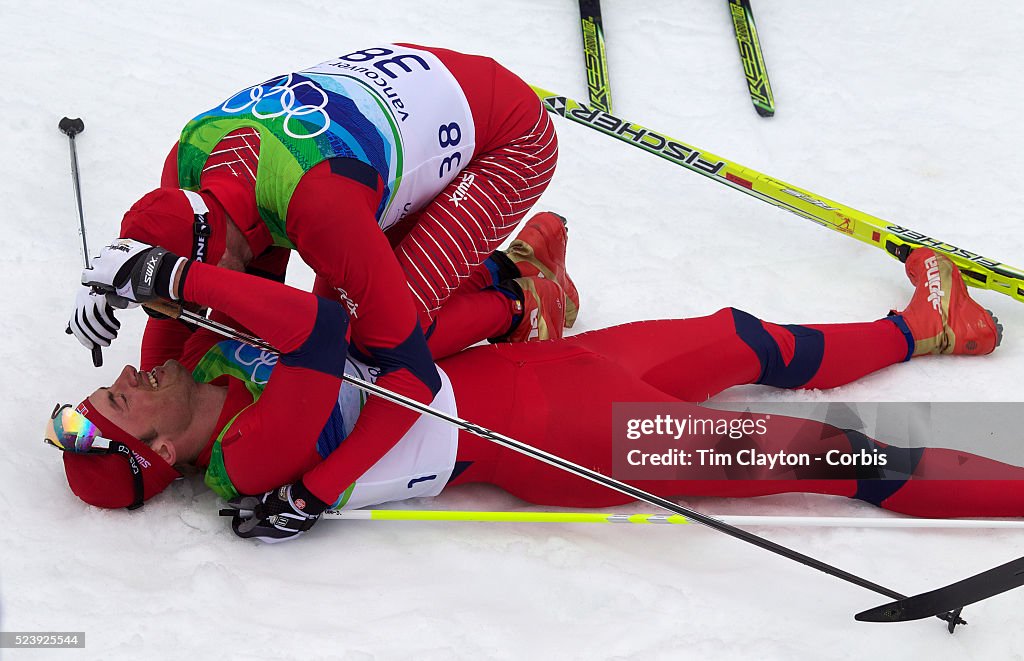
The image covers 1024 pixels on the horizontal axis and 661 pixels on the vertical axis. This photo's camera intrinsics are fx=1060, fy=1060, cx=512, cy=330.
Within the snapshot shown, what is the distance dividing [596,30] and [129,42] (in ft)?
6.04

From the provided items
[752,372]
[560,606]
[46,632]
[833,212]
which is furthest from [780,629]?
[833,212]

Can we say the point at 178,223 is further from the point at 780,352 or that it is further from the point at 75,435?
the point at 780,352

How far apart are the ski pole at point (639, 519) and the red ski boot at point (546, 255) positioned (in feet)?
2.78

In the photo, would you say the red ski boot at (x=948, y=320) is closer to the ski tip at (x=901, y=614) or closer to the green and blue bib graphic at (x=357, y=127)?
the ski tip at (x=901, y=614)

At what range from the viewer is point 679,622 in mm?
2066

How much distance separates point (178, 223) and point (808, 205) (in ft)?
6.78

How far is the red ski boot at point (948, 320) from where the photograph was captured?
9.46 ft

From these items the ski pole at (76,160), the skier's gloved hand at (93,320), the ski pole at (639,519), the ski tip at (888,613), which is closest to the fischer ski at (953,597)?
the ski tip at (888,613)

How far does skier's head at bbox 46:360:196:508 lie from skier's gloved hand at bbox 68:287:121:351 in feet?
0.47

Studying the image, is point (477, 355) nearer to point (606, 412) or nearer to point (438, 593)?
point (606, 412)

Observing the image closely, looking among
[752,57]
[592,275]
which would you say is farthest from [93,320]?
[752,57]

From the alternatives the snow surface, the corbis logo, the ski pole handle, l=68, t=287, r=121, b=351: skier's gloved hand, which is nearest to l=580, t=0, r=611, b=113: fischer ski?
the snow surface

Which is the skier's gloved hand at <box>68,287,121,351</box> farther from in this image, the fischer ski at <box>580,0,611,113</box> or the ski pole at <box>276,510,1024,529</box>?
the fischer ski at <box>580,0,611,113</box>

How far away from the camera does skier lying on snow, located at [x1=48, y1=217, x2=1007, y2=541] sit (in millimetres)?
1992
